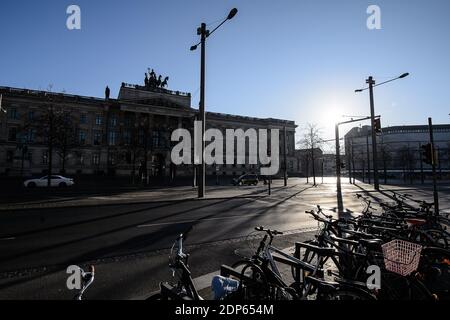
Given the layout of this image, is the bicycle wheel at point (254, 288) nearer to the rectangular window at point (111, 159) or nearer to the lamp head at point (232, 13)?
the lamp head at point (232, 13)

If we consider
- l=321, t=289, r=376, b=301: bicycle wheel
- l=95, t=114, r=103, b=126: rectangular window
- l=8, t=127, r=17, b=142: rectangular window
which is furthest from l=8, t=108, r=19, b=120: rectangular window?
l=321, t=289, r=376, b=301: bicycle wheel

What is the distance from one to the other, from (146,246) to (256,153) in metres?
70.0

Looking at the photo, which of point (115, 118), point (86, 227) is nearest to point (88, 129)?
point (115, 118)

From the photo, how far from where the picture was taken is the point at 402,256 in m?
3.19

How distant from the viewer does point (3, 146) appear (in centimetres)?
5219

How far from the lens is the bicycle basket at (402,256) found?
304cm

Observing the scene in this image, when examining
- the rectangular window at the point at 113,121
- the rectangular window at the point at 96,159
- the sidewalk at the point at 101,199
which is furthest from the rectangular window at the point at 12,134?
the sidewalk at the point at 101,199

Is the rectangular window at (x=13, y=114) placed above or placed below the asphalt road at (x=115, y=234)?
above

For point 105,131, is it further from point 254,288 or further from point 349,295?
point 349,295

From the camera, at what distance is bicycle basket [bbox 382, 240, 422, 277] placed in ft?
9.96

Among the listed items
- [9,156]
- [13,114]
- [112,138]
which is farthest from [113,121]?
[9,156]
